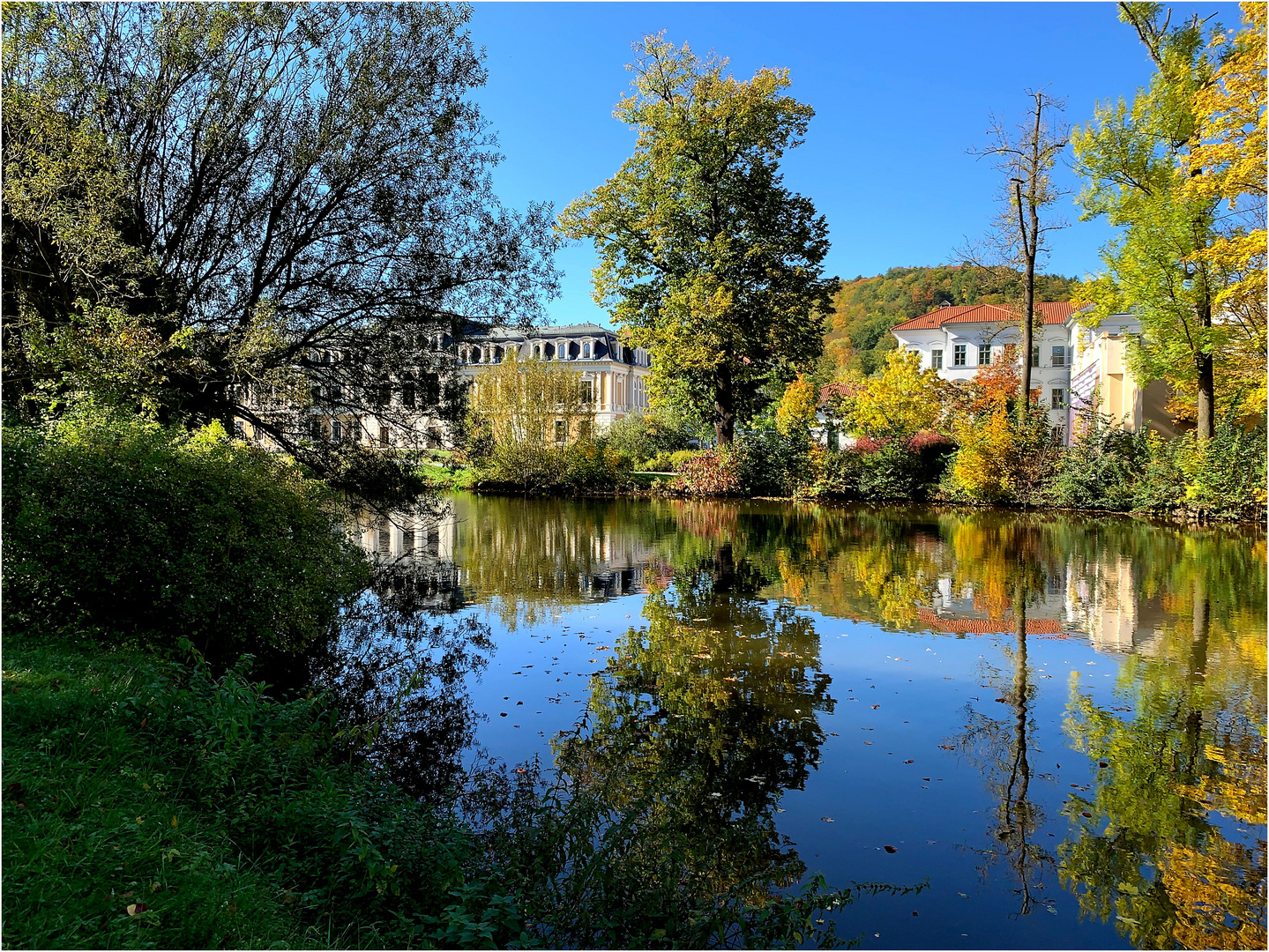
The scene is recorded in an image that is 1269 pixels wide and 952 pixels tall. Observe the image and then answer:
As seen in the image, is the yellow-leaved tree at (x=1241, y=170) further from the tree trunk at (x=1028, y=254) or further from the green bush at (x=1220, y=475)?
the tree trunk at (x=1028, y=254)

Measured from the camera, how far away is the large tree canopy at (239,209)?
10781 mm

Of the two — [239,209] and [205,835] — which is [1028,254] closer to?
[239,209]

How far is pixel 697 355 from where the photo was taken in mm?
30062

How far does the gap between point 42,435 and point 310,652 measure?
3.30 meters

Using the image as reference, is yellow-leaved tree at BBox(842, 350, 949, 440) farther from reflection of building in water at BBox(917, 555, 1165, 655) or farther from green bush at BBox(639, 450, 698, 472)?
reflection of building in water at BBox(917, 555, 1165, 655)

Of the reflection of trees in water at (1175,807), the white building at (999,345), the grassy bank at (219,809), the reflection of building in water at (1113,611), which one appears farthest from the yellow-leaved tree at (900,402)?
the grassy bank at (219,809)

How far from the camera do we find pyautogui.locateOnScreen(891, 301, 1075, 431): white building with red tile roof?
175 feet

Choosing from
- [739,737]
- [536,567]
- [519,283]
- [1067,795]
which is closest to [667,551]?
[536,567]

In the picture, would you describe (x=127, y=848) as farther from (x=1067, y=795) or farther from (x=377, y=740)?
(x=1067, y=795)

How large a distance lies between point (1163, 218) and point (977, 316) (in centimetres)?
3416

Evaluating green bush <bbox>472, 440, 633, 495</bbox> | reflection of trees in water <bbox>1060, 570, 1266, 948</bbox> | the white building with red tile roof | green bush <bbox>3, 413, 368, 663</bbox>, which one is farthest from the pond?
the white building with red tile roof

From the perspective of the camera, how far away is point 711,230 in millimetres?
31703

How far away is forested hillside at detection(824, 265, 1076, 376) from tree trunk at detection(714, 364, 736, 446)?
34.4m

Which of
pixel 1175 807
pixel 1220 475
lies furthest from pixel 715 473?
pixel 1175 807
